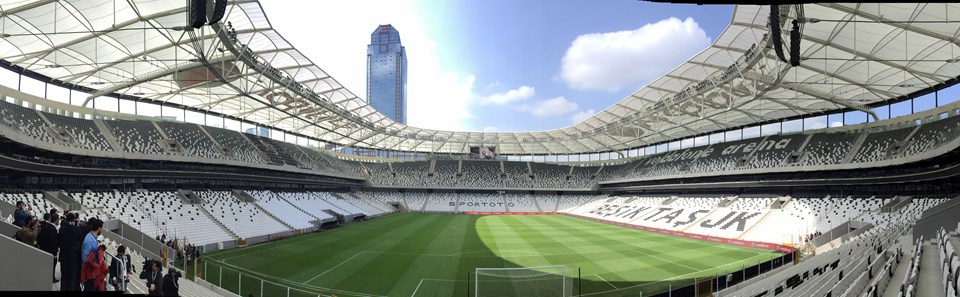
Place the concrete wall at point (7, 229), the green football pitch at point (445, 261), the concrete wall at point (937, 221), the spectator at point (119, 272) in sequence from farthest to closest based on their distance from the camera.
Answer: the green football pitch at point (445, 261)
the concrete wall at point (937, 221)
the spectator at point (119, 272)
the concrete wall at point (7, 229)

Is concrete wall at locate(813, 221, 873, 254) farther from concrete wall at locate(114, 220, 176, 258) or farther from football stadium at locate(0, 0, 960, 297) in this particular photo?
concrete wall at locate(114, 220, 176, 258)

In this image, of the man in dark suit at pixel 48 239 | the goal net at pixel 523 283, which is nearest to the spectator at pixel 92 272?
the man in dark suit at pixel 48 239

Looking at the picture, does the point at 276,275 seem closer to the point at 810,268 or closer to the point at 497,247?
the point at 497,247

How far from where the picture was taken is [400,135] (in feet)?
179

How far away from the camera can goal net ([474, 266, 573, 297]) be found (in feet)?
56.2

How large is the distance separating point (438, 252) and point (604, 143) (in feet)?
138

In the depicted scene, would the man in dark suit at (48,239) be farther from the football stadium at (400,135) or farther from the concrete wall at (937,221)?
the concrete wall at (937,221)

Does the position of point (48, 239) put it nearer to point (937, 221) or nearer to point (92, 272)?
point (92, 272)

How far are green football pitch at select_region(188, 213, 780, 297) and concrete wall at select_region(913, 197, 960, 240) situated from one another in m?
6.61

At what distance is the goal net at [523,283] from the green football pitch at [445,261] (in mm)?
508

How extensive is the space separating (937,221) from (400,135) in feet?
151

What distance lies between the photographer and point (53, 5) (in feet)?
62.3

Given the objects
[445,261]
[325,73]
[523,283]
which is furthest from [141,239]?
[523,283]

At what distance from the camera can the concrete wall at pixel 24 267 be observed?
5398mm
